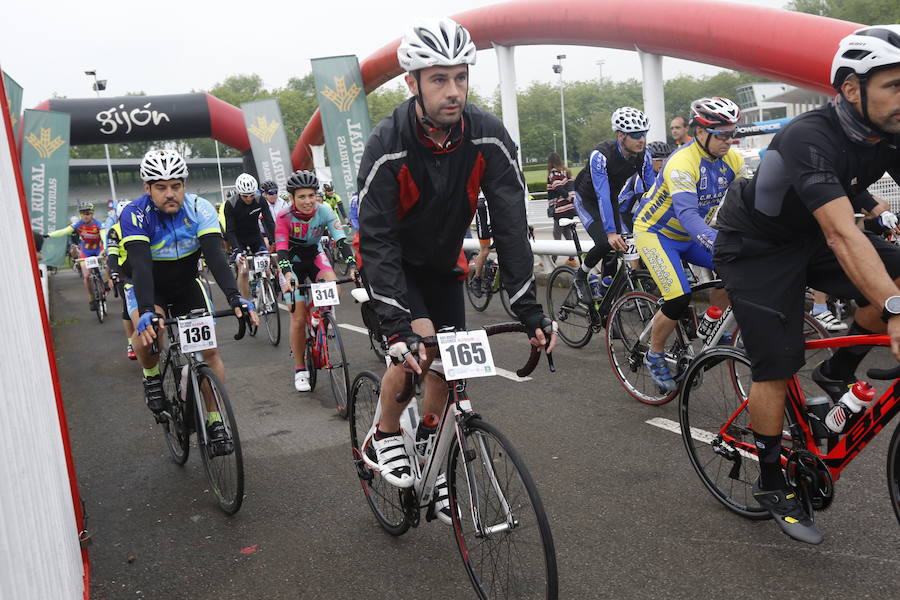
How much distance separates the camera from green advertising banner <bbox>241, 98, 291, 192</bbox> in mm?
21875

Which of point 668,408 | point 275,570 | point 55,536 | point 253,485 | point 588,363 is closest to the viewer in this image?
point 55,536

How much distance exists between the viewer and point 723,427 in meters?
3.92

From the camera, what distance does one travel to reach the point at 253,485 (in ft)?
16.4

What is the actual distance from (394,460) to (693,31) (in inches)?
419

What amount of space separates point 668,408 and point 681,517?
1.97 m

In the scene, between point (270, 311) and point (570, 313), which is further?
point (270, 311)

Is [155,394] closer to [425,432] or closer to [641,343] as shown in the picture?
[425,432]

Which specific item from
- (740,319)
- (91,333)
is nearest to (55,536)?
(740,319)

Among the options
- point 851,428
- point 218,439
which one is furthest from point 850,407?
point 218,439

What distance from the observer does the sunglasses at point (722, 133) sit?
5133 mm

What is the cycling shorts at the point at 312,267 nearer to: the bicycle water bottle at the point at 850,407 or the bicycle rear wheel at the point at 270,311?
the bicycle rear wheel at the point at 270,311

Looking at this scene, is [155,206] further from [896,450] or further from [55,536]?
[896,450]

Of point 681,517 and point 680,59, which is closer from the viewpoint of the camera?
point 681,517

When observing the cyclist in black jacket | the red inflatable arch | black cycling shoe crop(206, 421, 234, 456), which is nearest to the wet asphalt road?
black cycling shoe crop(206, 421, 234, 456)
